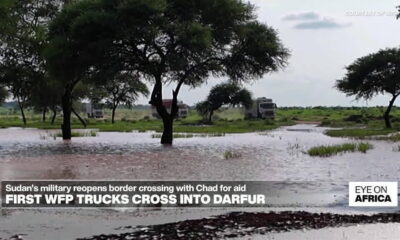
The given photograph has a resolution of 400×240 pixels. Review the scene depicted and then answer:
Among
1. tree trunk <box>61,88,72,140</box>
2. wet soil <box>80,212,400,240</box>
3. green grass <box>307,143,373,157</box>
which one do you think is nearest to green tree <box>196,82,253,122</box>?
tree trunk <box>61,88,72,140</box>

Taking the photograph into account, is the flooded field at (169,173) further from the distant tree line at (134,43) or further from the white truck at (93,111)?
the white truck at (93,111)

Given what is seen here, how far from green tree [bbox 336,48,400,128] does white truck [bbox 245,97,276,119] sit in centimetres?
3974

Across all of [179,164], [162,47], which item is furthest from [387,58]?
[179,164]

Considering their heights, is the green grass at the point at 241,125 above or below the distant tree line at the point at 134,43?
below

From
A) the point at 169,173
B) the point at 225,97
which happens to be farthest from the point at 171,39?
the point at 225,97

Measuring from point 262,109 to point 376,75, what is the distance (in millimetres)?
44798

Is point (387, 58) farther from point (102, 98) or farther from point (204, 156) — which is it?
point (102, 98)

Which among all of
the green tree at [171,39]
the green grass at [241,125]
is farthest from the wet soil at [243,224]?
the green grass at [241,125]

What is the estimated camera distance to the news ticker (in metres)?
13.3

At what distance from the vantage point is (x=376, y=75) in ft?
219

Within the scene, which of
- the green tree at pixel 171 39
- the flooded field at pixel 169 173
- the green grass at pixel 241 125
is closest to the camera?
the flooded field at pixel 169 173

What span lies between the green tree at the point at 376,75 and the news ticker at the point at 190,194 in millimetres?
51031

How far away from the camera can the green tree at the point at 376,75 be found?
65.2 m

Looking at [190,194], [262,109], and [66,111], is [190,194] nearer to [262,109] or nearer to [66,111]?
[66,111]
